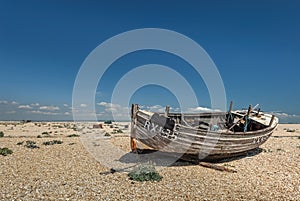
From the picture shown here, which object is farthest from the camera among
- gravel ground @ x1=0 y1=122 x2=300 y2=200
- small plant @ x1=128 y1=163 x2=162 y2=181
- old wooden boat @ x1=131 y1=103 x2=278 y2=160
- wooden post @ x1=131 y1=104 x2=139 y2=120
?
wooden post @ x1=131 y1=104 x2=139 y2=120

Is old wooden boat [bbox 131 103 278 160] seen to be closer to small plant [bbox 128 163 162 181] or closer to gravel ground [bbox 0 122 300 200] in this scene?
gravel ground [bbox 0 122 300 200]

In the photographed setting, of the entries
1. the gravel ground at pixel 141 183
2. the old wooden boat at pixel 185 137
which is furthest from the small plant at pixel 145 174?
the old wooden boat at pixel 185 137

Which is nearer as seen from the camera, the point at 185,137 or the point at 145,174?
the point at 145,174

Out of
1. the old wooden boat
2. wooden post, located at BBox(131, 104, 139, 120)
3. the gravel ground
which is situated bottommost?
the gravel ground

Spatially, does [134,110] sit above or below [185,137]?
above

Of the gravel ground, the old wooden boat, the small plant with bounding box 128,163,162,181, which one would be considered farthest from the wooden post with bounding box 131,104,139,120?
the small plant with bounding box 128,163,162,181

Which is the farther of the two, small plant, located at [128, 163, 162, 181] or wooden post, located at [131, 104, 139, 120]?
wooden post, located at [131, 104, 139, 120]

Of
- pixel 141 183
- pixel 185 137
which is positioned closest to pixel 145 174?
pixel 141 183

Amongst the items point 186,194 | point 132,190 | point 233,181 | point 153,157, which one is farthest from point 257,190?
point 153,157

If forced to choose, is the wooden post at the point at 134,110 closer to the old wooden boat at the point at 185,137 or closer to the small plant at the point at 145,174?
the old wooden boat at the point at 185,137

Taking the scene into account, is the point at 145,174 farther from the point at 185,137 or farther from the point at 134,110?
the point at 134,110

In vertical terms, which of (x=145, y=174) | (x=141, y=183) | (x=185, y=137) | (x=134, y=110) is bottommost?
(x=141, y=183)

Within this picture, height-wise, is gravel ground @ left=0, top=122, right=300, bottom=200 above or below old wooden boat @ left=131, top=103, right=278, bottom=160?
below

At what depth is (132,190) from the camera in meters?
10.8
